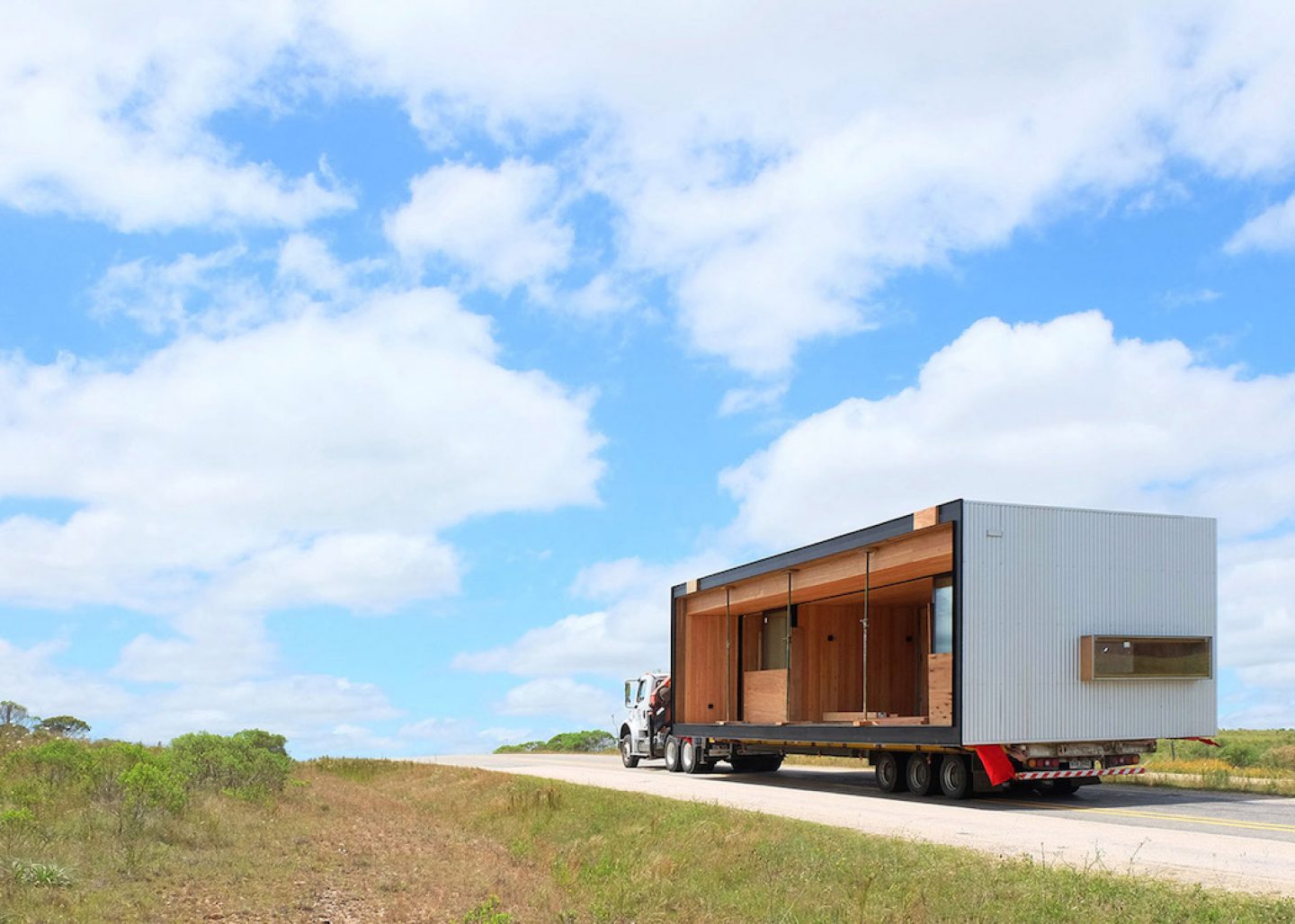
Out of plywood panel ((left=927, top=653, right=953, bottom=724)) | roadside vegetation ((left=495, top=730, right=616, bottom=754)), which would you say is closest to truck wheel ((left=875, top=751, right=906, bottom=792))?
plywood panel ((left=927, top=653, right=953, bottom=724))

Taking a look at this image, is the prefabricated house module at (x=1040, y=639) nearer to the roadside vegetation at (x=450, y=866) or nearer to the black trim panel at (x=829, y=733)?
the black trim panel at (x=829, y=733)

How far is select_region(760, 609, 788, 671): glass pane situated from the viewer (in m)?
28.9

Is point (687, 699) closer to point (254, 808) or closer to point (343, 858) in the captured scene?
point (254, 808)

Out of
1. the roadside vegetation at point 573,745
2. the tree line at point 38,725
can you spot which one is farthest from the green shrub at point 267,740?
the roadside vegetation at point 573,745

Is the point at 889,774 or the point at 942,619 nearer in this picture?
the point at 942,619

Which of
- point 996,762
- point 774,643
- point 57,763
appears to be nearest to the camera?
point 57,763

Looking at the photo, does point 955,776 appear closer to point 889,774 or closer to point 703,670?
point 889,774

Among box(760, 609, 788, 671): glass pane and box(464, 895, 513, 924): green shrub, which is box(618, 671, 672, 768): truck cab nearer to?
box(760, 609, 788, 671): glass pane

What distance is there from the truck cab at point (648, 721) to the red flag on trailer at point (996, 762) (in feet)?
44.4

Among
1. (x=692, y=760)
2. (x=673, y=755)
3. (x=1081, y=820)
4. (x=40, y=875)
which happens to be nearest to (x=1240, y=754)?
(x=692, y=760)

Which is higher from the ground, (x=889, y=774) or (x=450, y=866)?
(x=450, y=866)

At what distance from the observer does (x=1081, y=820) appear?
54.9 ft

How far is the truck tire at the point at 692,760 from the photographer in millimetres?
29562

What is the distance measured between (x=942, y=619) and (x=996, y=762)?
2543 mm
